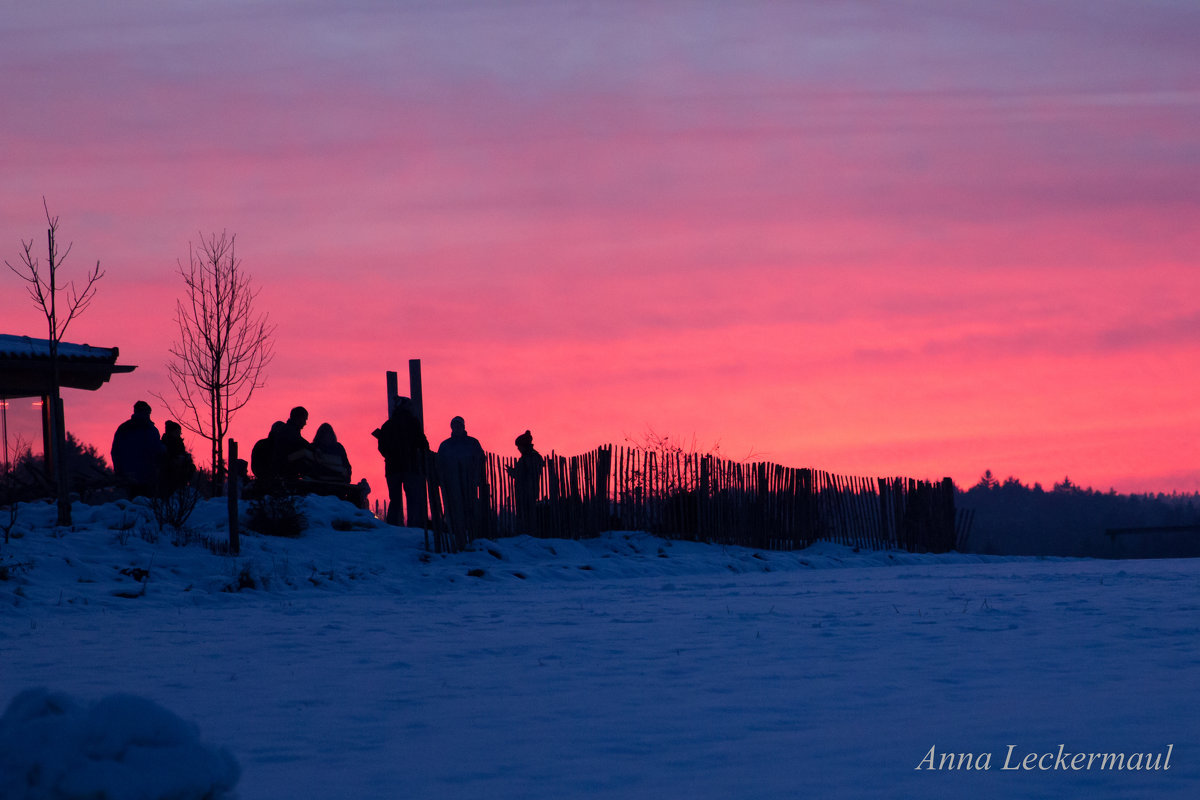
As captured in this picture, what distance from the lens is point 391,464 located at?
53.9 feet

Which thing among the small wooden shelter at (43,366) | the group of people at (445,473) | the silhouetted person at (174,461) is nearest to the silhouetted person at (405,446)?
the group of people at (445,473)

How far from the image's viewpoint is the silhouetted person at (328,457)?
17031 millimetres

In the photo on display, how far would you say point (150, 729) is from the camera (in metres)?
3.04

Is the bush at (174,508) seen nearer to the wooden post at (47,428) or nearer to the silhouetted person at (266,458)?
the silhouetted person at (266,458)

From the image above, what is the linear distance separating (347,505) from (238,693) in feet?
37.2

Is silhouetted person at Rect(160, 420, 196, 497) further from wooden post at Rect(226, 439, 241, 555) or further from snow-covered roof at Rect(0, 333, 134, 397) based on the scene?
snow-covered roof at Rect(0, 333, 134, 397)

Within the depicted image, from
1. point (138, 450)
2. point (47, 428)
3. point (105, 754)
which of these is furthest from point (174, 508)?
point (105, 754)

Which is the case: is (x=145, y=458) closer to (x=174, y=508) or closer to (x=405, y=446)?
(x=174, y=508)

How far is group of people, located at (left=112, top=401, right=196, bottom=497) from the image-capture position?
15359mm

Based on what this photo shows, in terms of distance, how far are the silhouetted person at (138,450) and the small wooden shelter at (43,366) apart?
9.59 feet

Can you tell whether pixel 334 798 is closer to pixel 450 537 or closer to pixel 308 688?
pixel 308 688

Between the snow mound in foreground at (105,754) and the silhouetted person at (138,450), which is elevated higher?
the silhouetted person at (138,450)

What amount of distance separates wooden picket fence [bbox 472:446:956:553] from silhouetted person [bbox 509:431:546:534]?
2 centimetres

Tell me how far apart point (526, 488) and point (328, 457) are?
277 cm
